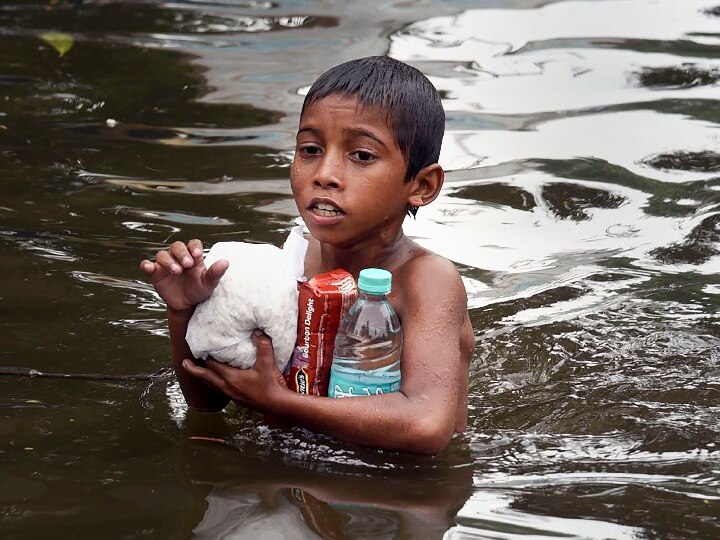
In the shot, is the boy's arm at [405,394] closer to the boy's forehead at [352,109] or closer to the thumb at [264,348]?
the thumb at [264,348]

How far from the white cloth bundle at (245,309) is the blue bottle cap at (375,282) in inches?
8.6

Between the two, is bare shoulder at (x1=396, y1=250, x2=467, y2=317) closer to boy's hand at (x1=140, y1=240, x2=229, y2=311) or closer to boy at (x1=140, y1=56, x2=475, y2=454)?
boy at (x1=140, y1=56, x2=475, y2=454)

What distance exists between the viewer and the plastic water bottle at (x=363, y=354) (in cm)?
349

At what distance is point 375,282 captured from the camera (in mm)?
3398

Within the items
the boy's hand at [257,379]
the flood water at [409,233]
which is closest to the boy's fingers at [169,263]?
the boy's hand at [257,379]

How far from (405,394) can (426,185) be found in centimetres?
72

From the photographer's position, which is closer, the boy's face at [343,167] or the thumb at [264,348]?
the thumb at [264,348]

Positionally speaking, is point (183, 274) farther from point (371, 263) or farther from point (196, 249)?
point (371, 263)

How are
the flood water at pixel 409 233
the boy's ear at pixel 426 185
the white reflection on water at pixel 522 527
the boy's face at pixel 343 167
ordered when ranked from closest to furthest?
the white reflection on water at pixel 522 527 < the flood water at pixel 409 233 < the boy's face at pixel 343 167 < the boy's ear at pixel 426 185

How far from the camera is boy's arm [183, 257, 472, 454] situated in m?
3.42

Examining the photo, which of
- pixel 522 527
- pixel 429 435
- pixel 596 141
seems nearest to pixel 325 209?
pixel 429 435

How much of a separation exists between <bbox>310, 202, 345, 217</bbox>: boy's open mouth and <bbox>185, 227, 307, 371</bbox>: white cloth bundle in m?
0.17

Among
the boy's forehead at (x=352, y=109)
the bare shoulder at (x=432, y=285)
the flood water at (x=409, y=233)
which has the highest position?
the boy's forehead at (x=352, y=109)

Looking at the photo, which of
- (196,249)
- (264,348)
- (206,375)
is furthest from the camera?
(206,375)
